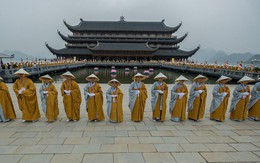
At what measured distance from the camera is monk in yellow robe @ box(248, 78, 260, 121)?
21.0 feet

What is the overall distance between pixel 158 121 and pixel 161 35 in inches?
2000

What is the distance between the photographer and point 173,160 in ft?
12.5

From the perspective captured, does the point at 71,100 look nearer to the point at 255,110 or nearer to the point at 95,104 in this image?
the point at 95,104

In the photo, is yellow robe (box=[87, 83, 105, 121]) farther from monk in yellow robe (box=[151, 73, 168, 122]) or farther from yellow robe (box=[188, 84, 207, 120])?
yellow robe (box=[188, 84, 207, 120])

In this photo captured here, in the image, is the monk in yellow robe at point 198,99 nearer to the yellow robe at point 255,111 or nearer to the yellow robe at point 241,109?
the yellow robe at point 241,109

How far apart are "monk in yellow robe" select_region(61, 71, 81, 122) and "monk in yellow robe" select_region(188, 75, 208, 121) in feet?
14.0

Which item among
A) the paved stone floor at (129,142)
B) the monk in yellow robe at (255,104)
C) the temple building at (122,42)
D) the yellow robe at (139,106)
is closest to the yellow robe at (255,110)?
the monk in yellow robe at (255,104)

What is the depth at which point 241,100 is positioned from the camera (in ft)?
20.7

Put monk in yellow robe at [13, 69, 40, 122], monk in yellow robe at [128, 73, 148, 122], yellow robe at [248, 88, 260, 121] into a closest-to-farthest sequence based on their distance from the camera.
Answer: monk in yellow robe at [13, 69, 40, 122]
monk in yellow robe at [128, 73, 148, 122]
yellow robe at [248, 88, 260, 121]

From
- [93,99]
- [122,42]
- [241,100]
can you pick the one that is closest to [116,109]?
[93,99]

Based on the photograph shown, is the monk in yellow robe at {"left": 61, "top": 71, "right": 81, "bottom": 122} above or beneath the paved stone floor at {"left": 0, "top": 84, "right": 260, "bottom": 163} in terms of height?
above

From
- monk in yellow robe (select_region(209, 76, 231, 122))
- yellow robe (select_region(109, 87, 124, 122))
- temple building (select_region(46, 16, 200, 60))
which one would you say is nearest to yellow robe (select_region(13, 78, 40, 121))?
yellow robe (select_region(109, 87, 124, 122))

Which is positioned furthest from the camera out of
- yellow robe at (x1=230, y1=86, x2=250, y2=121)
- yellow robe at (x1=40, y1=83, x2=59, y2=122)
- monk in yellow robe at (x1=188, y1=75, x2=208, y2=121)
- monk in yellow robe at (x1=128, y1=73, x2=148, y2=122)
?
yellow robe at (x1=230, y1=86, x2=250, y2=121)

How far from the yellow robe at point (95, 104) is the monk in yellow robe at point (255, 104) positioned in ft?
19.3
